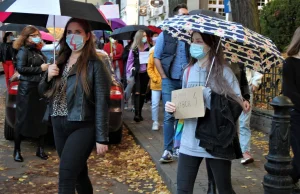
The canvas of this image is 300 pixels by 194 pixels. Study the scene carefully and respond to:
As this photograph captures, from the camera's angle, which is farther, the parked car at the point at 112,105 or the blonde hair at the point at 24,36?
the parked car at the point at 112,105

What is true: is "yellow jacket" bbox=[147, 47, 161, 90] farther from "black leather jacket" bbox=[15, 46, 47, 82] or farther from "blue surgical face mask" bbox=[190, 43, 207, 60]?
"blue surgical face mask" bbox=[190, 43, 207, 60]

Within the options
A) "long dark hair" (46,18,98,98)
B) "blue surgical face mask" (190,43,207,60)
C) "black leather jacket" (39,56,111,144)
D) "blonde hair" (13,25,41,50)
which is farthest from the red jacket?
"blue surgical face mask" (190,43,207,60)

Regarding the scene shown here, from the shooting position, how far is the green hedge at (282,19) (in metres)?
17.9

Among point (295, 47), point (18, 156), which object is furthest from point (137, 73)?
point (295, 47)

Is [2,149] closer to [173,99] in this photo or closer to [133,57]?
[133,57]

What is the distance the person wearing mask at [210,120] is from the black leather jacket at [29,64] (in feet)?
11.7

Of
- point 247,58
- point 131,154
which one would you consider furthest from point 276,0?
point 247,58

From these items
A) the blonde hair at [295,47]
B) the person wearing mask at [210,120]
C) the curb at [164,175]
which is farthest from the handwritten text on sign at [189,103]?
the curb at [164,175]

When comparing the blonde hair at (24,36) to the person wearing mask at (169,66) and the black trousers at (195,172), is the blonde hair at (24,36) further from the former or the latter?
the black trousers at (195,172)

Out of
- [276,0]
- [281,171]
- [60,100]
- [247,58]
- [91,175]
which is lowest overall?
[91,175]

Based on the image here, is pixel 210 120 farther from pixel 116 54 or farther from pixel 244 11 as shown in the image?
pixel 116 54

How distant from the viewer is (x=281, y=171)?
363 centimetres

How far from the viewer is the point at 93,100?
398cm

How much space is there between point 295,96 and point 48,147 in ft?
16.0
